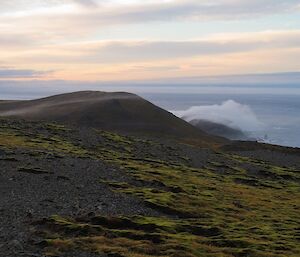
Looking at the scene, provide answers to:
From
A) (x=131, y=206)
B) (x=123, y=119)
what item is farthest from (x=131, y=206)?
(x=123, y=119)

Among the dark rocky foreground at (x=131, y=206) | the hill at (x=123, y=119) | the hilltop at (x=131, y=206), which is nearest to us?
the hilltop at (x=131, y=206)

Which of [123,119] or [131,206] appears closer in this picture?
[131,206]

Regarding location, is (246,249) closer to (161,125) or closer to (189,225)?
(189,225)

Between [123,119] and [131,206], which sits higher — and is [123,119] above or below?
above

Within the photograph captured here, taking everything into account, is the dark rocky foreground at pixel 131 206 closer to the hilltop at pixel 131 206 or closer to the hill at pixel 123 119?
the hilltop at pixel 131 206

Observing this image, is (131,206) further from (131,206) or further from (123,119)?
(123,119)

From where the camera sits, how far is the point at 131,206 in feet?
140

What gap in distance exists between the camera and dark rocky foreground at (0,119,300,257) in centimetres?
2981

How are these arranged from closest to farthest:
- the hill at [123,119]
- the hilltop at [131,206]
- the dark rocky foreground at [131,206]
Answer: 1. the hilltop at [131,206]
2. the dark rocky foreground at [131,206]
3. the hill at [123,119]

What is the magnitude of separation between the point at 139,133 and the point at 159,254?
138 meters

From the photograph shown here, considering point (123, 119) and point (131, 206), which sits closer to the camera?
point (131, 206)

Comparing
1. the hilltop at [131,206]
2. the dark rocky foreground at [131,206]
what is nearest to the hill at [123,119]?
the hilltop at [131,206]

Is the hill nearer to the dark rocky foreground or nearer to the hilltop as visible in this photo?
the hilltop

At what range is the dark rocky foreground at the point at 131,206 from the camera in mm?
29812
